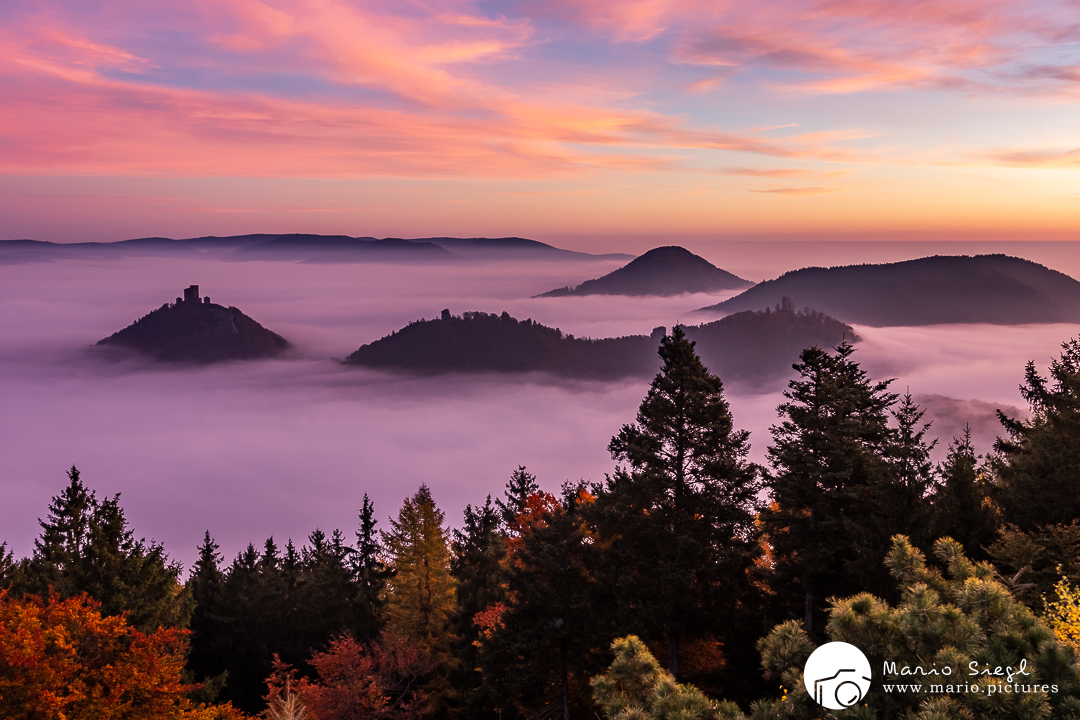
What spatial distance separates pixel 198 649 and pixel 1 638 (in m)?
32.8

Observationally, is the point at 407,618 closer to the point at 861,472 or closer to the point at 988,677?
the point at 861,472

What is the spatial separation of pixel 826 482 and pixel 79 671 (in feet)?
85.1

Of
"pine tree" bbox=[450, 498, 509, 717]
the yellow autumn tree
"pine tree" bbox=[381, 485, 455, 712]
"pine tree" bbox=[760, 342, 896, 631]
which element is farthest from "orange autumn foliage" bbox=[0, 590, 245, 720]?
the yellow autumn tree

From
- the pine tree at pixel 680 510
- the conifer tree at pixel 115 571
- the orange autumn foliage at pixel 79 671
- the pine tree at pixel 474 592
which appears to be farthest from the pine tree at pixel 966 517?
the conifer tree at pixel 115 571

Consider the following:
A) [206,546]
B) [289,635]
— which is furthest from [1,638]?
[206,546]

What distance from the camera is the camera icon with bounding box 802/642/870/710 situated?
334 inches

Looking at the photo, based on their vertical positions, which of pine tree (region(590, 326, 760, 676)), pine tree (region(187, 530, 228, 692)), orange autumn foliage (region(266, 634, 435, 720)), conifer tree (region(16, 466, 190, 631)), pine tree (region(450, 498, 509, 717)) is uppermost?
pine tree (region(590, 326, 760, 676))

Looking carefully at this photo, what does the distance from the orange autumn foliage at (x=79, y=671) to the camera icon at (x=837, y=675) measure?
19.6 meters

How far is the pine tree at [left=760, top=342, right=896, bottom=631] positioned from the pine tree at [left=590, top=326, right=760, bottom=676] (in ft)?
6.30

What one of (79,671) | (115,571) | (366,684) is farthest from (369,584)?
(79,671)

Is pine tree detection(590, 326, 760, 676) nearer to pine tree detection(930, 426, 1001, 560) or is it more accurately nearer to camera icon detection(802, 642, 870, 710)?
pine tree detection(930, 426, 1001, 560)

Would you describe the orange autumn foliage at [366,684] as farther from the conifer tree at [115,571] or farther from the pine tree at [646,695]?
the pine tree at [646,695]

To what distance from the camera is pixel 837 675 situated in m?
8.69

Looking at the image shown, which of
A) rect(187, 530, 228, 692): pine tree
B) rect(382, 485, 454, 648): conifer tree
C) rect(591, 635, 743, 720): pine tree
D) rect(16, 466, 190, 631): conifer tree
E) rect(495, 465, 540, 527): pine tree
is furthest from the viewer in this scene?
rect(495, 465, 540, 527): pine tree
